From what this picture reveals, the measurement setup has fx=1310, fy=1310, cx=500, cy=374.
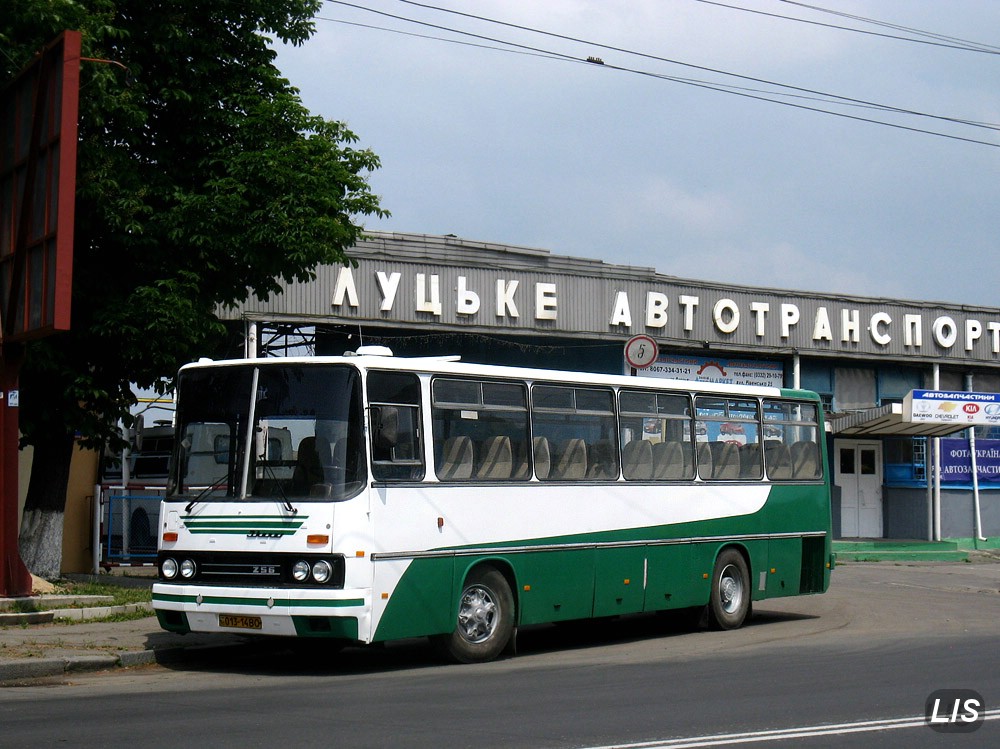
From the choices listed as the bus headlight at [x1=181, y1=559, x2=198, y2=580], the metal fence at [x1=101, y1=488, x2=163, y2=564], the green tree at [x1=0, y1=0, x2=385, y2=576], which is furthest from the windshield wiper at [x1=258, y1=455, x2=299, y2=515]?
the metal fence at [x1=101, y1=488, x2=163, y2=564]

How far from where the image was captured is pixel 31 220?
49.0 feet

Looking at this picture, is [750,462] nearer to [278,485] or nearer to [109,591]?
[278,485]

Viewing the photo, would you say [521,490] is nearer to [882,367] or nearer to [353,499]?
[353,499]

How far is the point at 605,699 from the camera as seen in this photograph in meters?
10.1

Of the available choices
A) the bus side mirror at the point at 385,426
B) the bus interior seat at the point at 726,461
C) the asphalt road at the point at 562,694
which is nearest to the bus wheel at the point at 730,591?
the asphalt road at the point at 562,694

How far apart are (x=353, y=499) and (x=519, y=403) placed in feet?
8.63

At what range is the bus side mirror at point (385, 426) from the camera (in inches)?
464

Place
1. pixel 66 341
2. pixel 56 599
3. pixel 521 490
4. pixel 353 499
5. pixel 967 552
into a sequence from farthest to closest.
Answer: pixel 967 552 → pixel 66 341 → pixel 56 599 → pixel 521 490 → pixel 353 499

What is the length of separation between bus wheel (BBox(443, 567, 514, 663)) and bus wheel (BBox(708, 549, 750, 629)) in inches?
155

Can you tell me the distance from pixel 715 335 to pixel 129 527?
1444 cm

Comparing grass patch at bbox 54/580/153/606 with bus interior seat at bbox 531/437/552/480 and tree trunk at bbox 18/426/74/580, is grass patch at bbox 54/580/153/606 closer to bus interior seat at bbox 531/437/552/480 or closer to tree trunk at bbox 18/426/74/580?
tree trunk at bbox 18/426/74/580

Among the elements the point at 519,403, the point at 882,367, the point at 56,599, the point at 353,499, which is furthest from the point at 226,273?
the point at 882,367

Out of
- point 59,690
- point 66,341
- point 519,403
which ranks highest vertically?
point 66,341

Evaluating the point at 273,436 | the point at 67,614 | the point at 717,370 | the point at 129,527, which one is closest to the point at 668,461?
the point at 273,436
